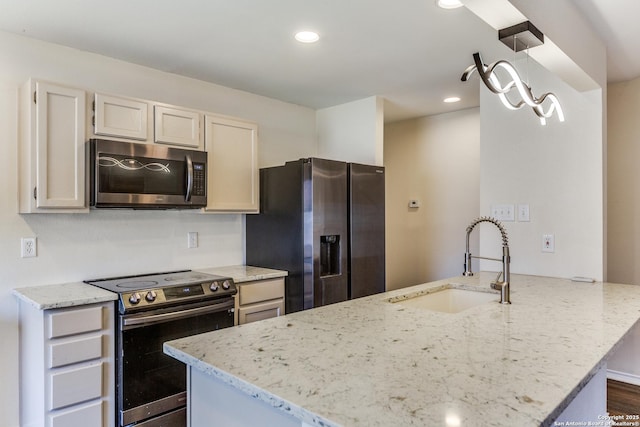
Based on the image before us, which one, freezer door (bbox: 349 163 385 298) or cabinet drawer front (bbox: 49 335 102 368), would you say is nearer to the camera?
cabinet drawer front (bbox: 49 335 102 368)

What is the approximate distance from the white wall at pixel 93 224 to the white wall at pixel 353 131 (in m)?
0.64

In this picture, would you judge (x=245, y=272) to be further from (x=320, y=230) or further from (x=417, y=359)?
(x=417, y=359)

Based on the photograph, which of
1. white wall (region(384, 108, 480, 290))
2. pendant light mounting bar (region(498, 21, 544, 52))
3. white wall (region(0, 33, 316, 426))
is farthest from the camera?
white wall (region(384, 108, 480, 290))

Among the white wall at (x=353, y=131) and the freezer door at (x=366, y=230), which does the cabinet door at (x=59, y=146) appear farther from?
the white wall at (x=353, y=131)

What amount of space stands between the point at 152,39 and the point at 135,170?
0.80 metres

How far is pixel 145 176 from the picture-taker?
2.62m

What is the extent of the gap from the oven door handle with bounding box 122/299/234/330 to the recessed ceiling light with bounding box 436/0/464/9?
6.98 ft

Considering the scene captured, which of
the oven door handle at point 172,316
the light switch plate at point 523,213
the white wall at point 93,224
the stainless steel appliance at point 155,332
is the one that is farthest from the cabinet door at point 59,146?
the light switch plate at point 523,213

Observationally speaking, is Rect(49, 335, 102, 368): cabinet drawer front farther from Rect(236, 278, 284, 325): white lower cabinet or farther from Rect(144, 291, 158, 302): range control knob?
Rect(236, 278, 284, 325): white lower cabinet

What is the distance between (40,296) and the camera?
216 centimetres

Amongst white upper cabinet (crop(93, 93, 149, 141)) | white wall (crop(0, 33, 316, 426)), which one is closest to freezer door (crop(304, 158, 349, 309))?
white wall (crop(0, 33, 316, 426))

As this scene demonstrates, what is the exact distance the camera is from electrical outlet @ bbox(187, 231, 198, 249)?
3173 millimetres

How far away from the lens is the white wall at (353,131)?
3697 millimetres

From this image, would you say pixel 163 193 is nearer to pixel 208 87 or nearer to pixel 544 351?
pixel 208 87
